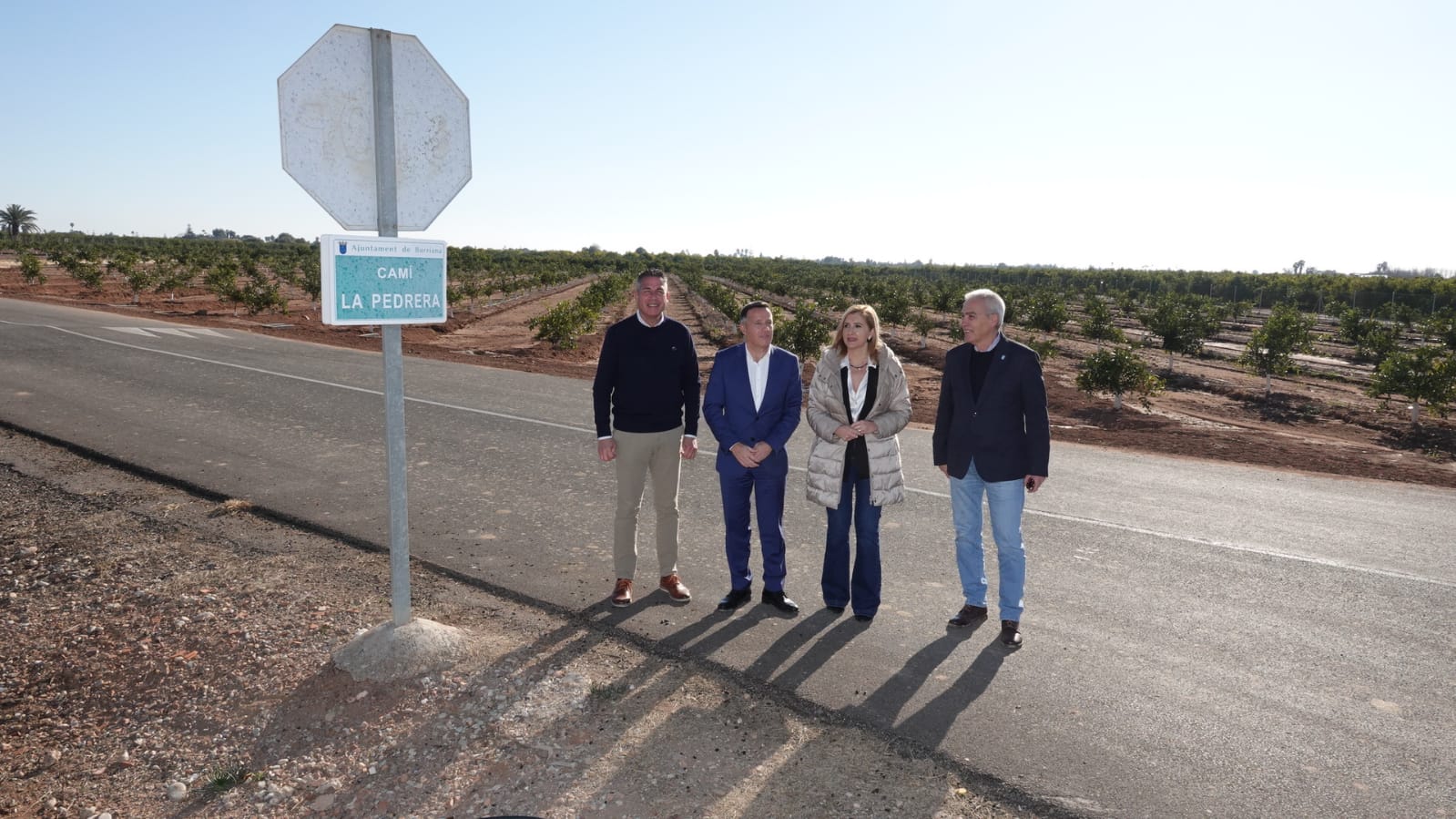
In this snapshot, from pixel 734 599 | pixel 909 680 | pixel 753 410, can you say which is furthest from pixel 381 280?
pixel 909 680

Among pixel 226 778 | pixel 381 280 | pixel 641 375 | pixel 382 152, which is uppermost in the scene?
pixel 382 152

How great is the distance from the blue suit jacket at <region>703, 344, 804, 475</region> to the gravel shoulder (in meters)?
1.24

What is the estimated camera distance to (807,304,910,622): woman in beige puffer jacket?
4.67 meters

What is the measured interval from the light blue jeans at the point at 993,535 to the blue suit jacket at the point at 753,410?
1026 millimetres

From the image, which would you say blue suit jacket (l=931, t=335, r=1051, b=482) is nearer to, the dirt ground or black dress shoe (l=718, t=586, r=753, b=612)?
black dress shoe (l=718, t=586, r=753, b=612)

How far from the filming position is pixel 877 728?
11.8 feet

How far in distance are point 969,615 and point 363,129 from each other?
12.8ft

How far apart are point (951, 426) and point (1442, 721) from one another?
2.58m

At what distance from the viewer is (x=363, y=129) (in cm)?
349

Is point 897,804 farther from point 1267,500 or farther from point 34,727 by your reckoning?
point 1267,500

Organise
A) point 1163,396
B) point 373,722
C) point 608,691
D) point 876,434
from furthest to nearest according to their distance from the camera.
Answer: point 1163,396, point 876,434, point 608,691, point 373,722

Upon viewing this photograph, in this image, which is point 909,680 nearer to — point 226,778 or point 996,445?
point 996,445

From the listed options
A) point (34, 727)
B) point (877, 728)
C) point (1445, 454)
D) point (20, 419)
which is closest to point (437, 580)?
point (34, 727)

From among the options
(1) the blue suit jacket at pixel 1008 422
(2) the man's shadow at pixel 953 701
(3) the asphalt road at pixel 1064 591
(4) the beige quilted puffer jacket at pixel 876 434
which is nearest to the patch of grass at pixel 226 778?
(3) the asphalt road at pixel 1064 591
